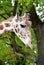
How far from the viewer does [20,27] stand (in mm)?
3275

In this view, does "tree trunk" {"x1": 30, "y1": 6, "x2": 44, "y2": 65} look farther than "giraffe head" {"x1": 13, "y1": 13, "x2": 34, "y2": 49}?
Yes

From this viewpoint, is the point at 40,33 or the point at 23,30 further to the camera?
the point at 40,33

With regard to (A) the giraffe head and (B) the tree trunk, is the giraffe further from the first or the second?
(B) the tree trunk

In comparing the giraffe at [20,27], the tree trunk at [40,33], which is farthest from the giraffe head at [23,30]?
the tree trunk at [40,33]

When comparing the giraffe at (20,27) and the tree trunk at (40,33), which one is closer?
the giraffe at (20,27)

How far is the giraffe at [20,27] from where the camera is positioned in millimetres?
3232

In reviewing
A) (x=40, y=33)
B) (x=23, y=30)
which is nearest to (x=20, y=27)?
(x=23, y=30)

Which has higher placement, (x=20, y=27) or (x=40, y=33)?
(x=20, y=27)

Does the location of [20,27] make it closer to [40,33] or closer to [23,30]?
[23,30]

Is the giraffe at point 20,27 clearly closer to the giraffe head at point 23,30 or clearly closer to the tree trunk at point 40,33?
the giraffe head at point 23,30

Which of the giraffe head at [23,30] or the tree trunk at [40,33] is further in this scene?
the tree trunk at [40,33]

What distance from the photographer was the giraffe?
323 cm

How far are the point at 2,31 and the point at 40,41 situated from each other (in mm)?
820

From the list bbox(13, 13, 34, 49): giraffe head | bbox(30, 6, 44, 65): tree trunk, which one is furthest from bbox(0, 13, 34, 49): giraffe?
bbox(30, 6, 44, 65): tree trunk
